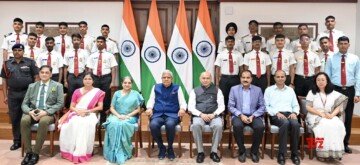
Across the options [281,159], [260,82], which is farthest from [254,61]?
[281,159]

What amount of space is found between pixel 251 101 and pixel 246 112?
147 millimetres

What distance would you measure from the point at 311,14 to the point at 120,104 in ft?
12.2

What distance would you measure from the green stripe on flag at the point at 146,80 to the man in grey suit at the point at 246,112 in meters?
2.02

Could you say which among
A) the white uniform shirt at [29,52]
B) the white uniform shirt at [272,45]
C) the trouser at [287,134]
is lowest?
the trouser at [287,134]

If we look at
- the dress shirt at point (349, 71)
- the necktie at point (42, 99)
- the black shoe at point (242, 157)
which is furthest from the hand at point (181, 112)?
the dress shirt at point (349, 71)

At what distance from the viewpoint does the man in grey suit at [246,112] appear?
4363mm

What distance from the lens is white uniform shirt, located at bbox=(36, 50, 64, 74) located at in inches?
212

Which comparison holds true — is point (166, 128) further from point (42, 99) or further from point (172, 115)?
point (42, 99)

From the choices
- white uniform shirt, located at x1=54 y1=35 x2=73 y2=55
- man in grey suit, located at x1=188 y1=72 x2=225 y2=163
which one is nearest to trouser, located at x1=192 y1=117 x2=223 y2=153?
man in grey suit, located at x1=188 y1=72 x2=225 y2=163

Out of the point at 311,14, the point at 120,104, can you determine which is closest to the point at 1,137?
the point at 120,104

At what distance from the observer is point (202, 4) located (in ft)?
20.9

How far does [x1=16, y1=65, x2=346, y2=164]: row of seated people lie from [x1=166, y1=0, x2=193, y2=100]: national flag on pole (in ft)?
5.39

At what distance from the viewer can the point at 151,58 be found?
6312 millimetres

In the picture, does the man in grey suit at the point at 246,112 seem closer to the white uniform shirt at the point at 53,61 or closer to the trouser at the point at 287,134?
the trouser at the point at 287,134
